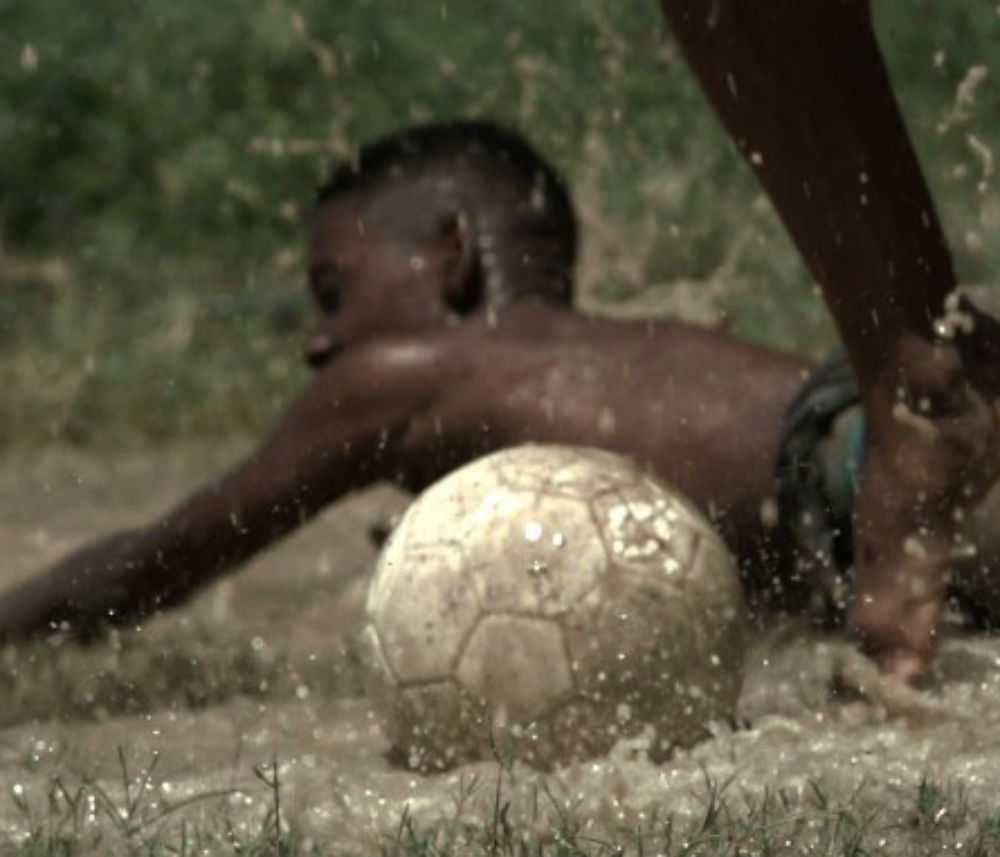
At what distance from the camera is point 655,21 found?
351 inches

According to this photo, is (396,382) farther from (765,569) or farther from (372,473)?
(765,569)

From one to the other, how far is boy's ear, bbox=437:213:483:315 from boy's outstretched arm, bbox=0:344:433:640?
0.31 meters

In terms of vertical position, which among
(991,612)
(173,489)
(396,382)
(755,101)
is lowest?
(173,489)

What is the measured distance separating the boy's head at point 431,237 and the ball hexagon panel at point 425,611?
1226 millimetres

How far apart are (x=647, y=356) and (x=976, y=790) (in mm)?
1560

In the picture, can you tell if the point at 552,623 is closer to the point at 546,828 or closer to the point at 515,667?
the point at 515,667

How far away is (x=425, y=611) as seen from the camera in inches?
157

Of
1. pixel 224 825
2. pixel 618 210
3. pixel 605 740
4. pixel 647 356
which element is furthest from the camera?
pixel 618 210

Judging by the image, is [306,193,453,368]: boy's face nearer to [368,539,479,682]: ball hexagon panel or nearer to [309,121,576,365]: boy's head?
[309,121,576,365]: boy's head

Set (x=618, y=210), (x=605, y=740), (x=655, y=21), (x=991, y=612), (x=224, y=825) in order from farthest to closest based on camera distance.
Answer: (x=655, y=21) < (x=618, y=210) < (x=991, y=612) < (x=605, y=740) < (x=224, y=825)

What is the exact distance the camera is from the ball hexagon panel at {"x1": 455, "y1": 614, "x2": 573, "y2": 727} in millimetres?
3887

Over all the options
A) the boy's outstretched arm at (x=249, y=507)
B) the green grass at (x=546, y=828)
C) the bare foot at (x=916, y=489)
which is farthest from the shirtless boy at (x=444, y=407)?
the green grass at (x=546, y=828)

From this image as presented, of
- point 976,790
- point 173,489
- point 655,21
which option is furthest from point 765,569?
point 655,21

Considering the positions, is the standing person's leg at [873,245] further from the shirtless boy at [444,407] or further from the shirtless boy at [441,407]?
the shirtless boy at [441,407]
